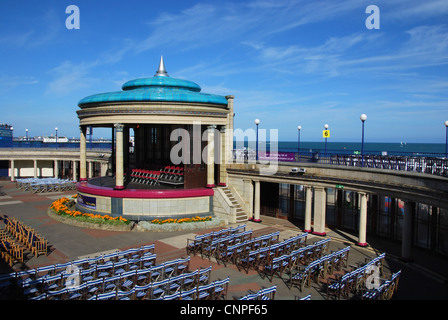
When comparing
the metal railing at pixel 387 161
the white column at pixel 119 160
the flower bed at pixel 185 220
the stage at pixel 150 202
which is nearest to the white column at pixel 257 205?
the metal railing at pixel 387 161

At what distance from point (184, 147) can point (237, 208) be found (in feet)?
19.7

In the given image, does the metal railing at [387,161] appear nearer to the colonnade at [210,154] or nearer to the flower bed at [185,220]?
the colonnade at [210,154]

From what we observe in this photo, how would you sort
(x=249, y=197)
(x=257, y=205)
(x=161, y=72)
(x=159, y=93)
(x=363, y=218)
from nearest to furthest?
(x=363, y=218) < (x=159, y=93) < (x=257, y=205) < (x=249, y=197) < (x=161, y=72)

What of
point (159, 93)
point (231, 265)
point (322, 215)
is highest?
point (159, 93)

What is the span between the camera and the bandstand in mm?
24266

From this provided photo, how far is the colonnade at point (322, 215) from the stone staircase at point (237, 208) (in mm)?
646

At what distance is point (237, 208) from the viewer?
25906 millimetres

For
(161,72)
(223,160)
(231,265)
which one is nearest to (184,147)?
(223,160)

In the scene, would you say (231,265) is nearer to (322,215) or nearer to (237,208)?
(322,215)

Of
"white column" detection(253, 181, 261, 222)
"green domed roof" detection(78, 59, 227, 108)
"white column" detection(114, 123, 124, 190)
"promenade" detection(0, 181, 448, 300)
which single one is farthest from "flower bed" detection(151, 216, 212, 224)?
"green domed roof" detection(78, 59, 227, 108)

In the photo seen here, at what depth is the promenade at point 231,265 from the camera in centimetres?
1365
